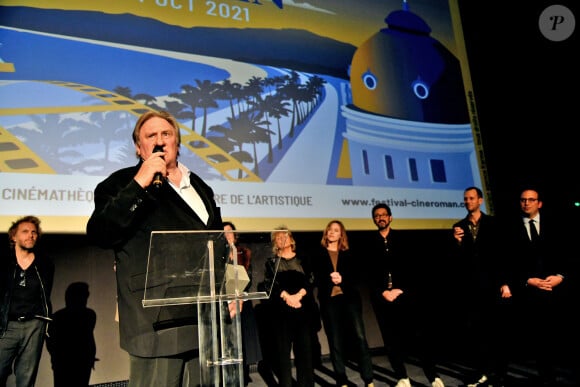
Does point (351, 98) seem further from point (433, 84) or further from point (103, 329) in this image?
point (103, 329)

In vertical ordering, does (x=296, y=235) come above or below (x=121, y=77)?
below

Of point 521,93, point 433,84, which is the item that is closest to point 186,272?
point 433,84

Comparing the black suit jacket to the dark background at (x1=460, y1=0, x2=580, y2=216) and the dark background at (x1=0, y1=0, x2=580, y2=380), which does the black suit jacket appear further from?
the dark background at (x1=460, y1=0, x2=580, y2=216)

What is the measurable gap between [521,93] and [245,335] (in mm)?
4719

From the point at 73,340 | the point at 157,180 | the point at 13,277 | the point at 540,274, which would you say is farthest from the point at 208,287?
the point at 73,340

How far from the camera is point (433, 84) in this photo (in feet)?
15.5

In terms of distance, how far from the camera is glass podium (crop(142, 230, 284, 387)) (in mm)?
1083

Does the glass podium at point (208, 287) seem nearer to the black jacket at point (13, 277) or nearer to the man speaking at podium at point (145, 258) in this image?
the man speaking at podium at point (145, 258)

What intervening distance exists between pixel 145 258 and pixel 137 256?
24mm

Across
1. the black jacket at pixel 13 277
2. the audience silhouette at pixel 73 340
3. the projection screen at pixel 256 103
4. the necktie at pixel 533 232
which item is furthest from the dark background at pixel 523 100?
the black jacket at pixel 13 277

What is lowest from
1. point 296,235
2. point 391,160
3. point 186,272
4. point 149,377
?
point 149,377

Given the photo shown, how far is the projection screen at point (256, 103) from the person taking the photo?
3.13m

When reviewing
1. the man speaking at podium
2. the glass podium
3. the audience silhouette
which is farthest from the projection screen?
the glass podium

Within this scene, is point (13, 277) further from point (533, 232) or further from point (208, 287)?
point (533, 232)
